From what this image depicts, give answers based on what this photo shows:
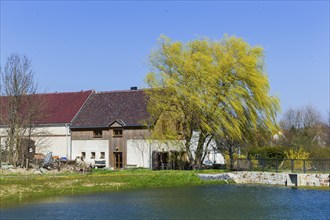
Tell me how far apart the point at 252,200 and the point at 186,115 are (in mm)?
18605

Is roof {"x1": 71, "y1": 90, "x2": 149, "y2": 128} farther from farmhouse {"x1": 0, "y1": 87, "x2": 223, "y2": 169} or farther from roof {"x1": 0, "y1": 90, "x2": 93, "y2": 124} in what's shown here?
roof {"x1": 0, "y1": 90, "x2": 93, "y2": 124}

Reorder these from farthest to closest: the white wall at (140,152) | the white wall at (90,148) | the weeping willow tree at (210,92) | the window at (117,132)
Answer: the white wall at (90,148) → the window at (117,132) → the white wall at (140,152) → the weeping willow tree at (210,92)

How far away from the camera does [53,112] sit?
174 feet

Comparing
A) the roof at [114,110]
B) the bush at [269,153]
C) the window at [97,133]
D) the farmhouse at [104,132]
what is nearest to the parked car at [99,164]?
the farmhouse at [104,132]

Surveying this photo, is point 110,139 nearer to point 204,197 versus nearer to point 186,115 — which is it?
point 186,115

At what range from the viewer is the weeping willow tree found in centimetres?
4206

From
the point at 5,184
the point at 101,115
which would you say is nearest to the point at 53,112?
the point at 101,115

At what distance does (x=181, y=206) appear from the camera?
22547 mm

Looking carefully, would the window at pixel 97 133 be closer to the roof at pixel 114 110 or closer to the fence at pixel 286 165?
the roof at pixel 114 110

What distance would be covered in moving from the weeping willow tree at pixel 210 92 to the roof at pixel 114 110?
14.3ft

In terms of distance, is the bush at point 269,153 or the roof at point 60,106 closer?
the bush at point 269,153

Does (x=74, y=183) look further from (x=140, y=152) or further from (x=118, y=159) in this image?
(x=118, y=159)

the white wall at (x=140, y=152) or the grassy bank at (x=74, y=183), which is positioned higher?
the white wall at (x=140, y=152)

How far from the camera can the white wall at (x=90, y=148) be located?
48.8m
